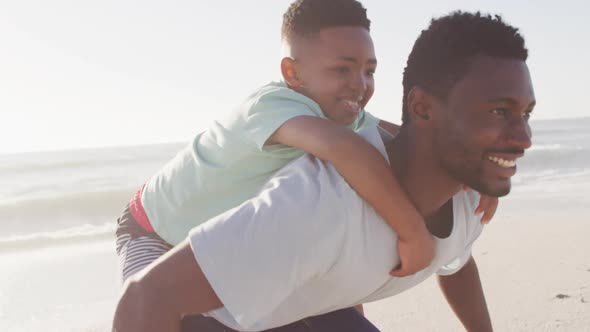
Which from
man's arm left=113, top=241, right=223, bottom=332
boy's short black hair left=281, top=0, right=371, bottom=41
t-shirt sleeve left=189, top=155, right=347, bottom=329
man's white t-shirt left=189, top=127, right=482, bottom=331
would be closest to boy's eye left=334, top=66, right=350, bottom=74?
boy's short black hair left=281, top=0, right=371, bottom=41

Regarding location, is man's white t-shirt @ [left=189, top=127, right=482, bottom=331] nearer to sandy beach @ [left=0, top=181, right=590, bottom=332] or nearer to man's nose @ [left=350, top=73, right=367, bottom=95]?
man's nose @ [left=350, top=73, right=367, bottom=95]

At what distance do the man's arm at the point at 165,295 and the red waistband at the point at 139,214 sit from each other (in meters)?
0.56

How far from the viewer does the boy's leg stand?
2057mm

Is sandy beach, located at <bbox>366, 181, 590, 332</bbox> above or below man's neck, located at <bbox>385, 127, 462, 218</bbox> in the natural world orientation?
below

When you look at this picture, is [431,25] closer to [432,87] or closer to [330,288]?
[432,87]

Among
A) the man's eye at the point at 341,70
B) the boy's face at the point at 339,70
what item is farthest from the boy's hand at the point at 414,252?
the man's eye at the point at 341,70

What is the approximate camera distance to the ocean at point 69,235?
199 inches

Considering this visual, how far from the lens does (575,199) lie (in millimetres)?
9273

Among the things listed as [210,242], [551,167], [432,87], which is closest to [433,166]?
[432,87]

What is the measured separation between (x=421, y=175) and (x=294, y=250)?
507mm

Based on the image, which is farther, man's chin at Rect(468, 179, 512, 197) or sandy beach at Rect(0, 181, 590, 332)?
sandy beach at Rect(0, 181, 590, 332)

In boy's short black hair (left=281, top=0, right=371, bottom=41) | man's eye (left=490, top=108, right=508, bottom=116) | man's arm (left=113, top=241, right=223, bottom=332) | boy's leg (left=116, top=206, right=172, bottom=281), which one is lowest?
boy's leg (left=116, top=206, right=172, bottom=281)

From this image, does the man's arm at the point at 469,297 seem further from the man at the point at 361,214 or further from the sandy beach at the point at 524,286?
the sandy beach at the point at 524,286

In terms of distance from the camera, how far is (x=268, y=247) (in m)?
1.56
